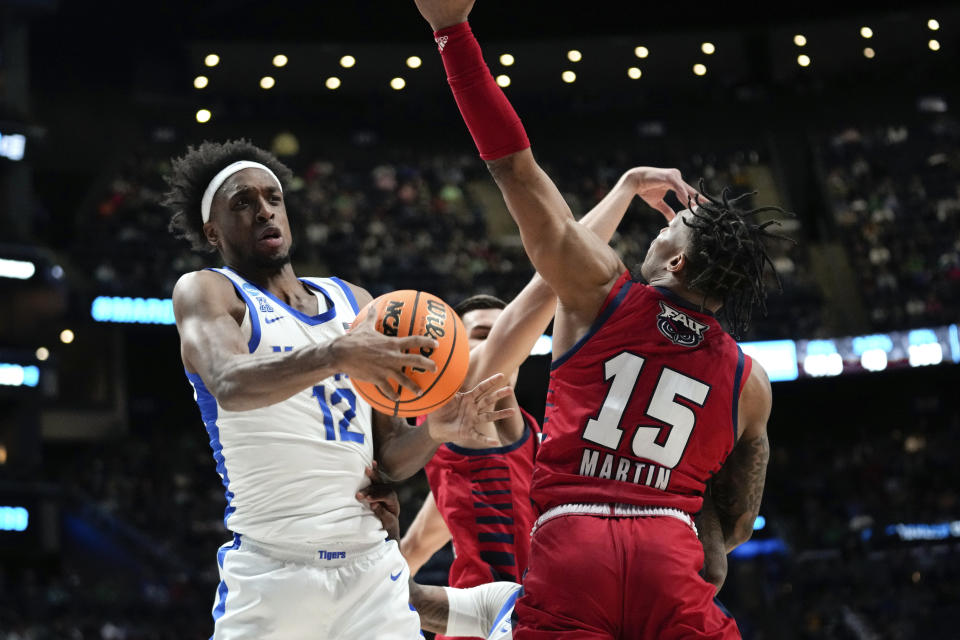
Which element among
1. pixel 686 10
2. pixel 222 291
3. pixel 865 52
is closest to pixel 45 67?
pixel 686 10

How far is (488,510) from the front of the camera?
16.6 ft

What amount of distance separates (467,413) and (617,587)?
2.56 feet

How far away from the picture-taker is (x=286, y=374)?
10.4 ft

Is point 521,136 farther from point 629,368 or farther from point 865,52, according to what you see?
point 865,52

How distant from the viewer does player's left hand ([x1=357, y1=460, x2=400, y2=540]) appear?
3.82 meters

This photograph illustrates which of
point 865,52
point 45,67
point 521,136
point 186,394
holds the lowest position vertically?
point 521,136

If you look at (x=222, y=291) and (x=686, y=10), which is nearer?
(x=222, y=291)

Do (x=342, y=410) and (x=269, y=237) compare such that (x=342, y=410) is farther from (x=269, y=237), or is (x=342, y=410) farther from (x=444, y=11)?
(x=444, y=11)

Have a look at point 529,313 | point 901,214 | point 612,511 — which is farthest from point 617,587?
point 901,214

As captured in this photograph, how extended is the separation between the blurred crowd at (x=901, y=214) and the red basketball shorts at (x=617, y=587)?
18119 millimetres

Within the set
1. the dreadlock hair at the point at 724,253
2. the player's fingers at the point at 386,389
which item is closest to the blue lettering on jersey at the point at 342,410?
the player's fingers at the point at 386,389

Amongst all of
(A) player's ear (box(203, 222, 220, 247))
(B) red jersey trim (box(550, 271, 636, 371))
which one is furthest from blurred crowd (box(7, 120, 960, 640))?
(B) red jersey trim (box(550, 271, 636, 371))

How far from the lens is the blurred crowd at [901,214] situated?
67.4 ft

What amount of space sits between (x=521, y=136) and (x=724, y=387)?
3.53 ft
